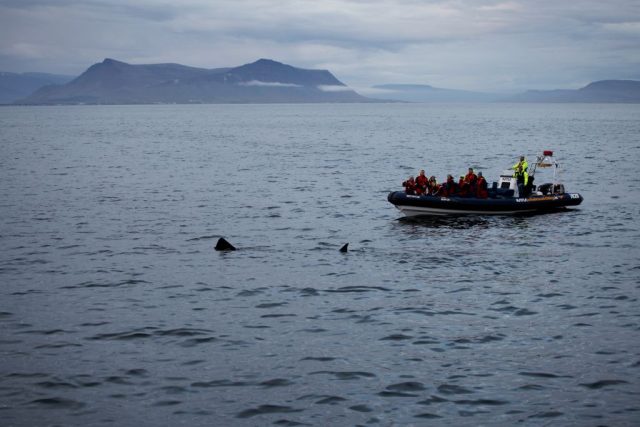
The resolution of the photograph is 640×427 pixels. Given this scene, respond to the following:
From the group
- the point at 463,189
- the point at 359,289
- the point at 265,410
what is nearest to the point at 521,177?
the point at 463,189

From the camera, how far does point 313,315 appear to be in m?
19.0

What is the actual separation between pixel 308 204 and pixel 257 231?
9071 millimetres

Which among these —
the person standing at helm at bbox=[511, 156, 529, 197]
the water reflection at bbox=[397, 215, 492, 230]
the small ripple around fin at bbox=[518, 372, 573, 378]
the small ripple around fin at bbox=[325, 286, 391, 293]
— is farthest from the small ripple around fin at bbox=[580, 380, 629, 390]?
the person standing at helm at bbox=[511, 156, 529, 197]

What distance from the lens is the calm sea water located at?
1369 centimetres

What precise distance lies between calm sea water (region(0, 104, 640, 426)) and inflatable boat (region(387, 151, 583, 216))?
2.45ft

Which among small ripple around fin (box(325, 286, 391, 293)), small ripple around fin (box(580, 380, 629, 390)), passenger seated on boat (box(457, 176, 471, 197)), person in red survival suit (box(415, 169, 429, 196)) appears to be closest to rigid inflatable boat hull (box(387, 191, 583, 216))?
passenger seated on boat (box(457, 176, 471, 197))

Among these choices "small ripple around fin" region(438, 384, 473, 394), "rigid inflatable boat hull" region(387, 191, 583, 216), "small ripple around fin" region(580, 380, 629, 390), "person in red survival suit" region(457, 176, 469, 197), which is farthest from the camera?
"person in red survival suit" region(457, 176, 469, 197)

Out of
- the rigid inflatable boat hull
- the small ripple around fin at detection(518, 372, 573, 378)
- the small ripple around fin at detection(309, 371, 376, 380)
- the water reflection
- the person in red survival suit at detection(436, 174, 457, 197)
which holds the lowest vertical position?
→ the small ripple around fin at detection(309, 371, 376, 380)

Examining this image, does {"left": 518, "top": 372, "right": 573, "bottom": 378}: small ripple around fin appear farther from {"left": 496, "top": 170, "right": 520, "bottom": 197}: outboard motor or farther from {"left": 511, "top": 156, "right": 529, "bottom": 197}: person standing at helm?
{"left": 511, "top": 156, "right": 529, "bottom": 197}: person standing at helm

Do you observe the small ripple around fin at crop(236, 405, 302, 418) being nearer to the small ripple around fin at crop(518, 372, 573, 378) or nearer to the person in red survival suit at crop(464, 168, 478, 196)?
the small ripple around fin at crop(518, 372, 573, 378)

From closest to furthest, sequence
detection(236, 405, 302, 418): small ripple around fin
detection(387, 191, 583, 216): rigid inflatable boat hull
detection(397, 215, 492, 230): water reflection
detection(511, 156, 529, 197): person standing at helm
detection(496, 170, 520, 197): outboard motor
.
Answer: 1. detection(236, 405, 302, 418): small ripple around fin
2. detection(397, 215, 492, 230): water reflection
3. detection(387, 191, 583, 216): rigid inflatable boat hull
4. detection(496, 170, 520, 197): outboard motor
5. detection(511, 156, 529, 197): person standing at helm

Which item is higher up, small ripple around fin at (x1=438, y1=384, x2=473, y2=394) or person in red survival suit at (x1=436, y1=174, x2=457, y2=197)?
person in red survival suit at (x1=436, y1=174, x2=457, y2=197)

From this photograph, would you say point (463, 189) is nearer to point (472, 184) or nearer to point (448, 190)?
point (472, 184)

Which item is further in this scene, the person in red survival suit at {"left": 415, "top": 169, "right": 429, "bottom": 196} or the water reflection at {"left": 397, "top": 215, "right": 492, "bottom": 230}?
the person in red survival suit at {"left": 415, "top": 169, "right": 429, "bottom": 196}
